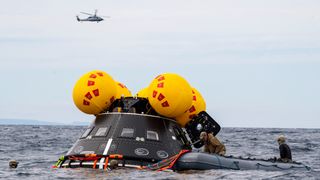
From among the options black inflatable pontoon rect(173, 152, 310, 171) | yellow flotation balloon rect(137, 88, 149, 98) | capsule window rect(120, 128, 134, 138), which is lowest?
black inflatable pontoon rect(173, 152, 310, 171)

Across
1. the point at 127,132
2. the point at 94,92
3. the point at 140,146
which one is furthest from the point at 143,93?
the point at 140,146

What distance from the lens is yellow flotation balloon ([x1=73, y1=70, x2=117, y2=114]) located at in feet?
68.0

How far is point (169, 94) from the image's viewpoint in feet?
66.1

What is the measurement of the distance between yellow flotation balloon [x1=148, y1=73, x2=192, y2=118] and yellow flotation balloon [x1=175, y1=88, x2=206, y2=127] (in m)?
1.41

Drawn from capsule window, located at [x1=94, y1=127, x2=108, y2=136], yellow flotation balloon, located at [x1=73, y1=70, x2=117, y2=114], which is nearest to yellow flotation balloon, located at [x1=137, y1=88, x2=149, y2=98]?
yellow flotation balloon, located at [x1=73, y1=70, x2=117, y2=114]

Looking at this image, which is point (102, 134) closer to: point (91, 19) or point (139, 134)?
point (139, 134)

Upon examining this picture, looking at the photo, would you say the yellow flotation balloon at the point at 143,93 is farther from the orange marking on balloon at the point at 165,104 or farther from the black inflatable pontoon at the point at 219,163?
the black inflatable pontoon at the point at 219,163

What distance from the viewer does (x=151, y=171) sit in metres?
17.9

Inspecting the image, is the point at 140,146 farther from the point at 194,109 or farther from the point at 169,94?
the point at 194,109

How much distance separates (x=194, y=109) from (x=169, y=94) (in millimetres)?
2563

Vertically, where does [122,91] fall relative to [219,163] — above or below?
above

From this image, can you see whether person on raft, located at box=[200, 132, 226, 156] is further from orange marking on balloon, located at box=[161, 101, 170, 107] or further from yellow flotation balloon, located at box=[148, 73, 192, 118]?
orange marking on balloon, located at box=[161, 101, 170, 107]

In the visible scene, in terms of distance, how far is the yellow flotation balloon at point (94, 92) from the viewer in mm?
20719

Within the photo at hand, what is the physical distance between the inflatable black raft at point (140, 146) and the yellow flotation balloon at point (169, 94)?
0.44m
